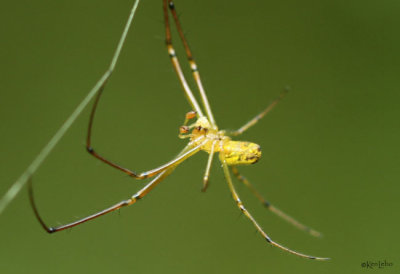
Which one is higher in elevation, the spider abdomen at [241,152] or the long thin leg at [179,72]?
the long thin leg at [179,72]

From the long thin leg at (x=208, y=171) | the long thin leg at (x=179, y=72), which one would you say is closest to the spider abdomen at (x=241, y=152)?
the long thin leg at (x=208, y=171)

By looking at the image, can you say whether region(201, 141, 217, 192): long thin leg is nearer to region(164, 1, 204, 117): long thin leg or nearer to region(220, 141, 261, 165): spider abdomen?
region(220, 141, 261, 165): spider abdomen

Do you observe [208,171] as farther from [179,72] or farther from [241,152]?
[179,72]

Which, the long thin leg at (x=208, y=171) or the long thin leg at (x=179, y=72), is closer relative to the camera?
the long thin leg at (x=208, y=171)

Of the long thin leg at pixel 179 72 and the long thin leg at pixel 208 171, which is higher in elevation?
the long thin leg at pixel 179 72

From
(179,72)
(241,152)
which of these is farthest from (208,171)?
(179,72)

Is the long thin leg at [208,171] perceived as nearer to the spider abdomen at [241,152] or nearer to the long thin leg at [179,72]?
the spider abdomen at [241,152]

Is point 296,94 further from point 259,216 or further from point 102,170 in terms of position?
point 102,170

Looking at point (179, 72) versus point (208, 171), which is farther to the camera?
point (179, 72)

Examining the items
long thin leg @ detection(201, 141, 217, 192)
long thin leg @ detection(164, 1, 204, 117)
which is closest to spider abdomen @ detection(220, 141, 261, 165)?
long thin leg @ detection(201, 141, 217, 192)
